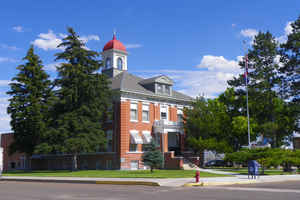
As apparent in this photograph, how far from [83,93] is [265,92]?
22021mm

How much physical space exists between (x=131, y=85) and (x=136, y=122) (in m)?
4.90

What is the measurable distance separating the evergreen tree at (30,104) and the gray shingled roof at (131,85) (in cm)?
849

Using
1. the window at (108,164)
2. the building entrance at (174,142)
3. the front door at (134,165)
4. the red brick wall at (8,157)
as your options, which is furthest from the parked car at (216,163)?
the red brick wall at (8,157)

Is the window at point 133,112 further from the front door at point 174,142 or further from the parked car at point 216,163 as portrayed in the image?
the parked car at point 216,163

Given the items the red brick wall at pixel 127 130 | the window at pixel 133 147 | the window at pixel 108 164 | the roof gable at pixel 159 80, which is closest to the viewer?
the red brick wall at pixel 127 130

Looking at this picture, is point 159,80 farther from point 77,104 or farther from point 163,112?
point 77,104

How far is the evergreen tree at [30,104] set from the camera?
42.6 m

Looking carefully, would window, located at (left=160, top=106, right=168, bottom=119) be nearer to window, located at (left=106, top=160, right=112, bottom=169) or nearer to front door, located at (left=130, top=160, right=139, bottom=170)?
front door, located at (left=130, top=160, right=139, bottom=170)

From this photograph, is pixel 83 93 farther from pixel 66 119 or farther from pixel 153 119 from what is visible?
pixel 153 119

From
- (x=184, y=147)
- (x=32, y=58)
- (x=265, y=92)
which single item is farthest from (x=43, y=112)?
(x=265, y=92)

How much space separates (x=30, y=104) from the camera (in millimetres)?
44562

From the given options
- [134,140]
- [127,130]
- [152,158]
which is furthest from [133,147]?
[152,158]

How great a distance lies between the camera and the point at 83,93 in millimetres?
41469

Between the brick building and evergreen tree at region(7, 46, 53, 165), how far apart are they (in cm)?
727
